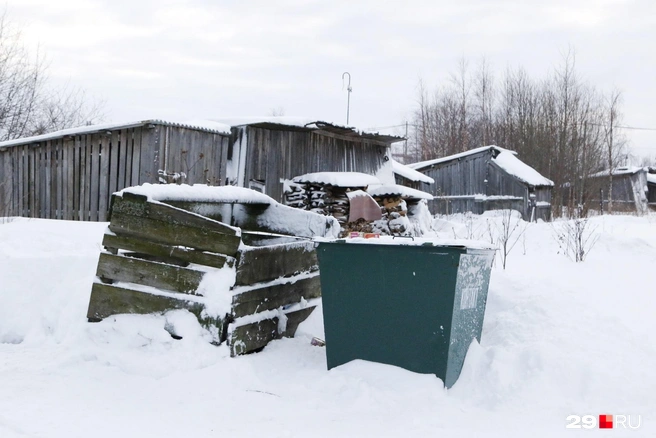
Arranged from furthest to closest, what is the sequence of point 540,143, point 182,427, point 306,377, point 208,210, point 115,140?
point 540,143, point 115,140, point 208,210, point 306,377, point 182,427

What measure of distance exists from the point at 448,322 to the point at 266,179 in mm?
11333

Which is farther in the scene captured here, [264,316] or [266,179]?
[266,179]

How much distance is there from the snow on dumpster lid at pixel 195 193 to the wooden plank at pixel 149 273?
0.55 meters

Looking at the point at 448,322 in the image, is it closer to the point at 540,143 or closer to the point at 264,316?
the point at 264,316

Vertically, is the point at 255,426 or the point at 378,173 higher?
the point at 378,173

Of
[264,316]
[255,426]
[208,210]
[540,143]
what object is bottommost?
[255,426]

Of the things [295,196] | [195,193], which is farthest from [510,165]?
[195,193]

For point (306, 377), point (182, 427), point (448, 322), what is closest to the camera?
point (182, 427)

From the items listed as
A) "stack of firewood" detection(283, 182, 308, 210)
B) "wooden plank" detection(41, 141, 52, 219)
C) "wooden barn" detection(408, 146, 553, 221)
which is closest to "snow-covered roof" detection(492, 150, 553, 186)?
"wooden barn" detection(408, 146, 553, 221)

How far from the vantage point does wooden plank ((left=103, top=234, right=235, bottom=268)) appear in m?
4.84

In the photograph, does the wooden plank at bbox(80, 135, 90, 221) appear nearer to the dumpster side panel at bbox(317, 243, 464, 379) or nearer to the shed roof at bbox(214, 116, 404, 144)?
the shed roof at bbox(214, 116, 404, 144)

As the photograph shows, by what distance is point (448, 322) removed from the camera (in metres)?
4.23

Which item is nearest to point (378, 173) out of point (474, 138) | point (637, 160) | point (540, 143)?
point (540, 143)

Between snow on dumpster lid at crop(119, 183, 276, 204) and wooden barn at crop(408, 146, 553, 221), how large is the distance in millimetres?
21871
